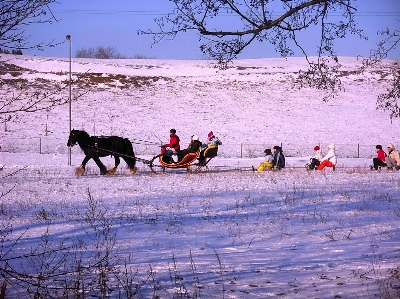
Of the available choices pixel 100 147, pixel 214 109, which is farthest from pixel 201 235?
pixel 214 109

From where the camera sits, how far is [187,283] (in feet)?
19.9

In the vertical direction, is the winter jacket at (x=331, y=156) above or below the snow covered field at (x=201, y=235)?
above

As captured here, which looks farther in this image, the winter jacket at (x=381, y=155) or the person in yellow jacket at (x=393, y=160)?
the winter jacket at (x=381, y=155)

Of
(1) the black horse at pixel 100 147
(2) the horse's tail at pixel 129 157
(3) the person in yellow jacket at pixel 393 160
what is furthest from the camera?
(3) the person in yellow jacket at pixel 393 160

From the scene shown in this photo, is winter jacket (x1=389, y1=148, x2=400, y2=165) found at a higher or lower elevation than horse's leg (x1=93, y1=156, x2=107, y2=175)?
higher

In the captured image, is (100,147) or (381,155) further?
(381,155)

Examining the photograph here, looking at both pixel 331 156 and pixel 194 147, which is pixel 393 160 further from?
Answer: pixel 194 147

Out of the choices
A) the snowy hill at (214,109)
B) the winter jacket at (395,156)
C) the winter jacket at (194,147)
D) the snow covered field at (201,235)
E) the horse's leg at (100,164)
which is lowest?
the snow covered field at (201,235)

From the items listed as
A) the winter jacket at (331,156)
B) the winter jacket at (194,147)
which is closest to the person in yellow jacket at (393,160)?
the winter jacket at (331,156)

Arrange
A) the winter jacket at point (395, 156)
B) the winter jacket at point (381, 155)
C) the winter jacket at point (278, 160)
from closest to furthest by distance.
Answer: the winter jacket at point (395, 156) < the winter jacket at point (278, 160) < the winter jacket at point (381, 155)

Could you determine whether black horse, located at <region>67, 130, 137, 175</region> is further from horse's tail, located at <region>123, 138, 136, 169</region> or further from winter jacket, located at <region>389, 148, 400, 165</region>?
winter jacket, located at <region>389, 148, 400, 165</region>

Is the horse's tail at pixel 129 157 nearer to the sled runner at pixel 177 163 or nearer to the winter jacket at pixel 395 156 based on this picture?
the sled runner at pixel 177 163

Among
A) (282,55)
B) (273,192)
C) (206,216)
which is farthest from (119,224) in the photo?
(273,192)

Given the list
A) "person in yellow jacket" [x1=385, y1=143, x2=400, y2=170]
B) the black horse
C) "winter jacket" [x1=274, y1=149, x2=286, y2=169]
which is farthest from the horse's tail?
"person in yellow jacket" [x1=385, y1=143, x2=400, y2=170]
